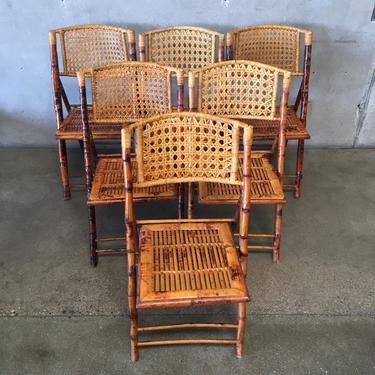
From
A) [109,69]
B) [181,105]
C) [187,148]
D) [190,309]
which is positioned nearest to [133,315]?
[190,309]

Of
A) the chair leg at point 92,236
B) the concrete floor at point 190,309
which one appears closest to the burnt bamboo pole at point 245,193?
the concrete floor at point 190,309

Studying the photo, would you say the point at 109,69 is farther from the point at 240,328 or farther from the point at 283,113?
the point at 240,328

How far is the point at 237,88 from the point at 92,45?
1220 mm

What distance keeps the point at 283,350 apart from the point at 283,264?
59cm

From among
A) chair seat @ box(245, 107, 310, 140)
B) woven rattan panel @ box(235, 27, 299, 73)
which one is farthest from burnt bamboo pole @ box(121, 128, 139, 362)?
woven rattan panel @ box(235, 27, 299, 73)

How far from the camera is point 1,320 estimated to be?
203cm

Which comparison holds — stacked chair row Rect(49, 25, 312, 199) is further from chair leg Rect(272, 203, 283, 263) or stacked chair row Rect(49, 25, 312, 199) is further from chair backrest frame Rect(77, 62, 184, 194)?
chair leg Rect(272, 203, 283, 263)

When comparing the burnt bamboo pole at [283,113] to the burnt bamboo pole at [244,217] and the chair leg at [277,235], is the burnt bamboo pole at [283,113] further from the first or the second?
the burnt bamboo pole at [244,217]

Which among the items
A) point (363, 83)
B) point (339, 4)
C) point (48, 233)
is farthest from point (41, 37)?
point (363, 83)

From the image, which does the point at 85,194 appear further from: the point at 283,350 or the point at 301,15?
the point at 301,15

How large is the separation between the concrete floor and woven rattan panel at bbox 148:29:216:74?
992mm

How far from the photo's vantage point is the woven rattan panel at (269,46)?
9.70 ft

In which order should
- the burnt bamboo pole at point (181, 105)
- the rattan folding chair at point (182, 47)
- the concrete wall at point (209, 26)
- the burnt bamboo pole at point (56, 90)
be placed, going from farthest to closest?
1. the concrete wall at point (209, 26)
2. the rattan folding chair at point (182, 47)
3. the burnt bamboo pole at point (56, 90)
4. the burnt bamboo pole at point (181, 105)

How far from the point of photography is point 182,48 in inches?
116
